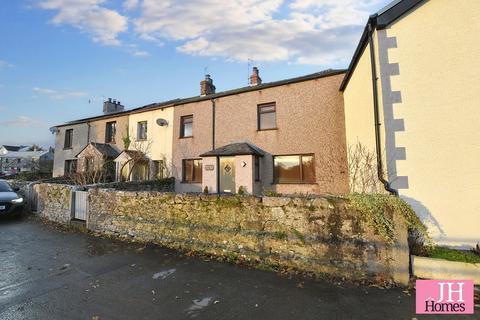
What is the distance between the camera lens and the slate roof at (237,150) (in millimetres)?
11336

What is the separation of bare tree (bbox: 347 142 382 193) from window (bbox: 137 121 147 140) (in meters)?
13.3

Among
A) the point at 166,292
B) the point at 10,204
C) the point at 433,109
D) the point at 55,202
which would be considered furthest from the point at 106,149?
the point at 433,109

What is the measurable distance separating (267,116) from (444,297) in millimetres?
9800

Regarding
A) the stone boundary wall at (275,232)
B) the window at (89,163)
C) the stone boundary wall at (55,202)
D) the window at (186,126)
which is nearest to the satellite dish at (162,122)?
the window at (186,126)

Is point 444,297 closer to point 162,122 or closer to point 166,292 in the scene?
point 166,292

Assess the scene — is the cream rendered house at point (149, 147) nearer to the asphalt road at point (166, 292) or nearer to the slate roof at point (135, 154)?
the slate roof at point (135, 154)

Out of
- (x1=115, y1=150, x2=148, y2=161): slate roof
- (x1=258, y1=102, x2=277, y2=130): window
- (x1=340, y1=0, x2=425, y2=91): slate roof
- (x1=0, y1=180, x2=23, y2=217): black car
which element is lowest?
(x1=0, y1=180, x2=23, y2=217): black car

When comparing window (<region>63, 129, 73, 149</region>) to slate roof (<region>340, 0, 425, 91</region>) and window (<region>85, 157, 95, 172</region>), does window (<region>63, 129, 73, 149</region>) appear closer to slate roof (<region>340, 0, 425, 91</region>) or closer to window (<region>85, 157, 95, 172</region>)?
window (<region>85, 157, 95, 172</region>)

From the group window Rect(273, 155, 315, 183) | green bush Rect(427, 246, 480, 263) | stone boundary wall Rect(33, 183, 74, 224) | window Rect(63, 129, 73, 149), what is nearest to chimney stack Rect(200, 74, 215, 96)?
window Rect(273, 155, 315, 183)

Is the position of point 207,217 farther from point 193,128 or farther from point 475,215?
point 193,128

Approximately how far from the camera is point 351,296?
3910 millimetres

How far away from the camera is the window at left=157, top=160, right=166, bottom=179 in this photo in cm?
1534

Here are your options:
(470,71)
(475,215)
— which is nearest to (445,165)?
(475,215)

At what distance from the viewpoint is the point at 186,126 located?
589 inches
